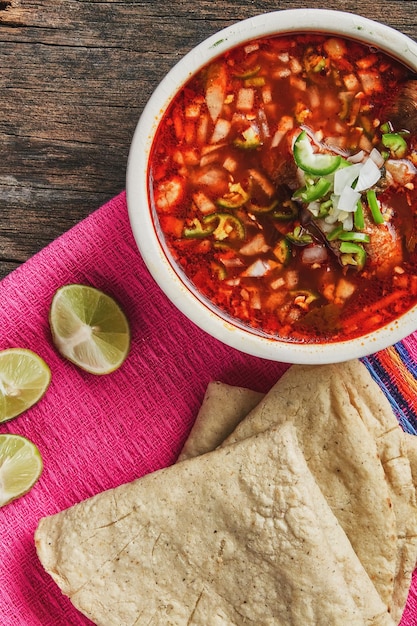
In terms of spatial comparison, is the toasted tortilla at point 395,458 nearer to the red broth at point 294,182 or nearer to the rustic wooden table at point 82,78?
the red broth at point 294,182

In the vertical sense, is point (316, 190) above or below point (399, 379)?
above

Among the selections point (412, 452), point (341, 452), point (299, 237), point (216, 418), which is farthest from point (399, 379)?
point (299, 237)

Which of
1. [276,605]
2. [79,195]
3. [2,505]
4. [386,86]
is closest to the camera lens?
[386,86]

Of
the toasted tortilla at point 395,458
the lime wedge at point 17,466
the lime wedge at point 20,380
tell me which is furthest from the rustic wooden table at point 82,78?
the toasted tortilla at point 395,458

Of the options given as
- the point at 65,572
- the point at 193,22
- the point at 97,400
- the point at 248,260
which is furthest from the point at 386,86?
the point at 65,572

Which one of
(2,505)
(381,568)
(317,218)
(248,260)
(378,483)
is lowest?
(2,505)

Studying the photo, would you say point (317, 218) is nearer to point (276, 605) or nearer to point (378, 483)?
point (378, 483)

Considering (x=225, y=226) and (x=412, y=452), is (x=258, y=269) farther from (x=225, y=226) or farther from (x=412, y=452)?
(x=412, y=452)
